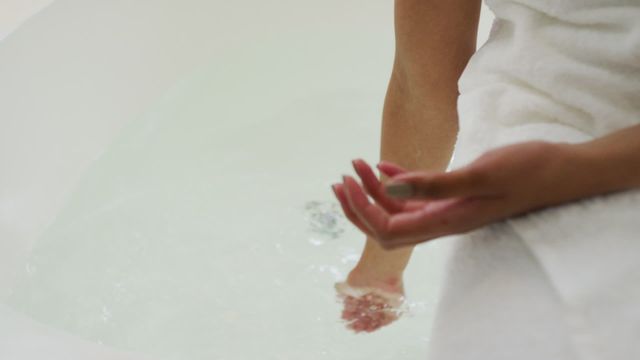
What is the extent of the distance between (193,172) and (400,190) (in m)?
0.75

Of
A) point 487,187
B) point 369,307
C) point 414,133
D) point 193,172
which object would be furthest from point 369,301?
point 487,187

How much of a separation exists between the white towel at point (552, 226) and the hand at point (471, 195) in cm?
2

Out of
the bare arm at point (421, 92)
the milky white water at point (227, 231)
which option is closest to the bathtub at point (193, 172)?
the milky white water at point (227, 231)

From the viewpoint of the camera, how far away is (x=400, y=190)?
16.7 inches

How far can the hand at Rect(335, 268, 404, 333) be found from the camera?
0.88m

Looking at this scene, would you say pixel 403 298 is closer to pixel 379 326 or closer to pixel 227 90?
pixel 379 326

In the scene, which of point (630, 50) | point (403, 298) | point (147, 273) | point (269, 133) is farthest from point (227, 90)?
point (630, 50)

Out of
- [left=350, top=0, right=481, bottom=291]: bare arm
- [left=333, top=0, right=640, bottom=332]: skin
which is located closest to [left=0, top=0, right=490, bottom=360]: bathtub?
[left=350, top=0, right=481, bottom=291]: bare arm

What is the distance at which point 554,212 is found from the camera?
18.6 inches

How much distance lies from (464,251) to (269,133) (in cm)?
76

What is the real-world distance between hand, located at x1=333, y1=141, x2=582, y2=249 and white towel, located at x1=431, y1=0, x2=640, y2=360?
0.02 metres

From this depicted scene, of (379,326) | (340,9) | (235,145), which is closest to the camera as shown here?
(379,326)

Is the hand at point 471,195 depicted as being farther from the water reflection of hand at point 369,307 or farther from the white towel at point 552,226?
the water reflection of hand at point 369,307

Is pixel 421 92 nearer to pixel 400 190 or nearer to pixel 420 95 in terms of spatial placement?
pixel 420 95
